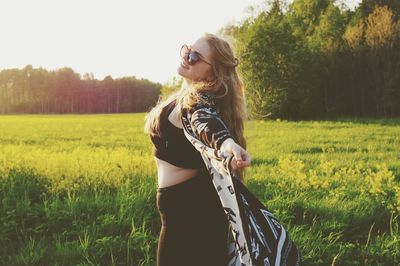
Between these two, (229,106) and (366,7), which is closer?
(229,106)

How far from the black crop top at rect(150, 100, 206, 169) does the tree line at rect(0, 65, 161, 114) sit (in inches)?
4148

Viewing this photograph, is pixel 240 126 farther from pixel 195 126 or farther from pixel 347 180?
pixel 347 180

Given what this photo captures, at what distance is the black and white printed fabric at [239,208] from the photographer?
2287 millimetres

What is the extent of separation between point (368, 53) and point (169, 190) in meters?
37.7

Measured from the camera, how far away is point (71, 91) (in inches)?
4405

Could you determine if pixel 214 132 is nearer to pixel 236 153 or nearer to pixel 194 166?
pixel 236 153

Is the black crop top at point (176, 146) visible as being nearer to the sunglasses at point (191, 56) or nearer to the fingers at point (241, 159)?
the sunglasses at point (191, 56)

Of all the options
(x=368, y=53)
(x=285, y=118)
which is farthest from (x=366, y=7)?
(x=285, y=118)

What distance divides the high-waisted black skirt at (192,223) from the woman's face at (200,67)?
595 millimetres

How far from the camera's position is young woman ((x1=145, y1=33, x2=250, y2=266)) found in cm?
282

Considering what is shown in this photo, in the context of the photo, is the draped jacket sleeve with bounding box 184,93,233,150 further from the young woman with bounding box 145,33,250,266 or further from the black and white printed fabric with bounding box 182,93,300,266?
the young woman with bounding box 145,33,250,266

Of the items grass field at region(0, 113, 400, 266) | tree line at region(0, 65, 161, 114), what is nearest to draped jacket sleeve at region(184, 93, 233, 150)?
grass field at region(0, 113, 400, 266)

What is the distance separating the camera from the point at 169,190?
2.92 metres

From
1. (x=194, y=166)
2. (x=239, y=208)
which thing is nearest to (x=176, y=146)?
(x=194, y=166)
